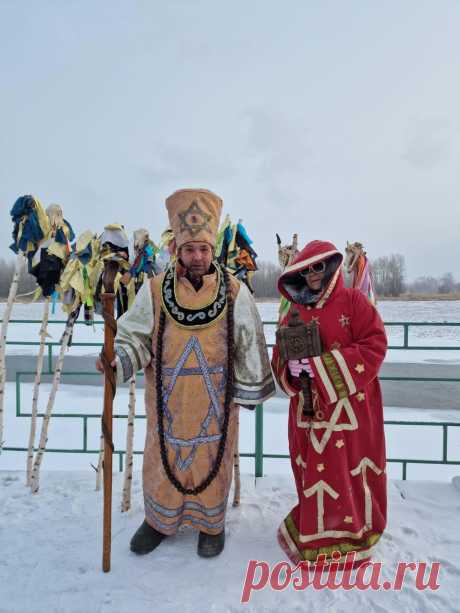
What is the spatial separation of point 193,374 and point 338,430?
2.90ft

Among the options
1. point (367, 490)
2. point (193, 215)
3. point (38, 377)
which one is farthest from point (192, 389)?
point (38, 377)

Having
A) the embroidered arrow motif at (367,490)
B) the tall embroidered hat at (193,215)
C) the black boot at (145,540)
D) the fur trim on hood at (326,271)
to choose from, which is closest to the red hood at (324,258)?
the fur trim on hood at (326,271)

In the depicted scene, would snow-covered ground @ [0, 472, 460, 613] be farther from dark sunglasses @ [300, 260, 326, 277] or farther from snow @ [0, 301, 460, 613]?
dark sunglasses @ [300, 260, 326, 277]

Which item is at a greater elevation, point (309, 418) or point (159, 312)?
point (159, 312)

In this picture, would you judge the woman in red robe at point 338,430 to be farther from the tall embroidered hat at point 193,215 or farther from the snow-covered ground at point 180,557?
the tall embroidered hat at point 193,215

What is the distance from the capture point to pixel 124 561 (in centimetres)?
245

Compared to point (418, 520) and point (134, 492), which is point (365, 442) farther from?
point (134, 492)

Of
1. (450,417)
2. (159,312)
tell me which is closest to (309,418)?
(159,312)

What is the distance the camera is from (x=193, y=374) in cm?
247

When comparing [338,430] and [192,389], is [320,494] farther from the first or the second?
[192,389]

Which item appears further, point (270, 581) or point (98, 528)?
point (98, 528)

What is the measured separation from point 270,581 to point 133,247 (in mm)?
2370

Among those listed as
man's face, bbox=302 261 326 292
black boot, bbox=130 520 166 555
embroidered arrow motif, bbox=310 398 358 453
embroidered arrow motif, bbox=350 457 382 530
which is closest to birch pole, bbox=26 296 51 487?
black boot, bbox=130 520 166 555

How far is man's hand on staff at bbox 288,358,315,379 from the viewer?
2.36 metres
